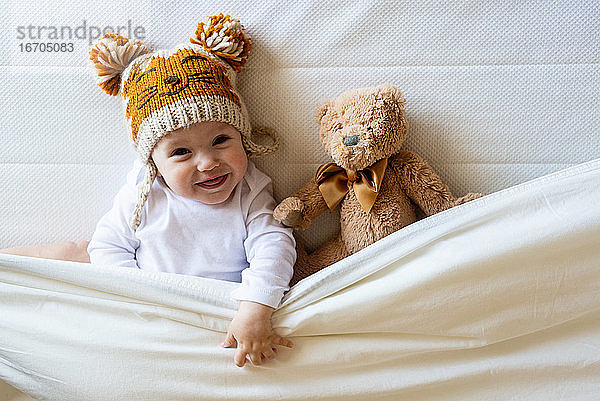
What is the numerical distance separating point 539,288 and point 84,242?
909mm

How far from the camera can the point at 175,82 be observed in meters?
1.10

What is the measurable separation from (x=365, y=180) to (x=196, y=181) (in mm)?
326

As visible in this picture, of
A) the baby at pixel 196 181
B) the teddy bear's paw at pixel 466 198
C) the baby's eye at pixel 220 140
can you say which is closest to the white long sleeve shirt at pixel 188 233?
the baby at pixel 196 181

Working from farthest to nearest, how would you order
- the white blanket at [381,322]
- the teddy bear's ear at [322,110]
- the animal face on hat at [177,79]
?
the teddy bear's ear at [322,110]
the animal face on hat at [177,79]
the white blanket at [381,322]

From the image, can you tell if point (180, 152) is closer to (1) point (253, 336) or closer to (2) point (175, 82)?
(2) point (175, 82)

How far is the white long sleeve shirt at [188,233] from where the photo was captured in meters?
1.20

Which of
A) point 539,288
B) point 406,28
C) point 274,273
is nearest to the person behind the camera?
point 539,288

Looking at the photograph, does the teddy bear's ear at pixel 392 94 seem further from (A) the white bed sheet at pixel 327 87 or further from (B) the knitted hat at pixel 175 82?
(B) the knitted hat at pixel 175 82

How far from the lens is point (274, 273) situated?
1107mm

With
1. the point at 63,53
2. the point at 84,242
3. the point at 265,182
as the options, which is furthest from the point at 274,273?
the point at 63,53

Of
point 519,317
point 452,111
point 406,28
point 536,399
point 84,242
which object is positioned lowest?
point 84,242

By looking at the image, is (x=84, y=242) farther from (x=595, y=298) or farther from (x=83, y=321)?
(x=595, y=298)

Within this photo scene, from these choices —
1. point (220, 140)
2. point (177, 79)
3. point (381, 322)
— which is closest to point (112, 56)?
point (177, 79)

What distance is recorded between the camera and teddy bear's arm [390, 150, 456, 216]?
1.17 meters
